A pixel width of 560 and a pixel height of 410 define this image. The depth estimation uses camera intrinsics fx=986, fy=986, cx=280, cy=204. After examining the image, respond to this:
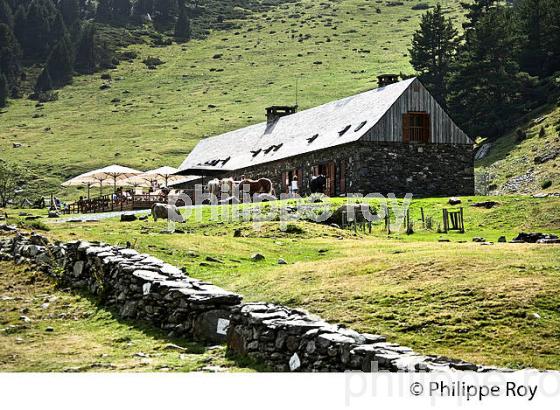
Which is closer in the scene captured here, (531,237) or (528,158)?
(531,237)

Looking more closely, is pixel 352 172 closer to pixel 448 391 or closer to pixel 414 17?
pixel 448 391

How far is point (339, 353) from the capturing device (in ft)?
48.7

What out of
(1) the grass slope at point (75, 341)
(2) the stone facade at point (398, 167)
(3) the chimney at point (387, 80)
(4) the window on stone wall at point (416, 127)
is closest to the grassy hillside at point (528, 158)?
(2) the stone facade at point (398, 167)

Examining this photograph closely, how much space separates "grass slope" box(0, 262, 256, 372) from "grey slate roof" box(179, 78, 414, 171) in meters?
38.5

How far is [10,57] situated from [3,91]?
2105 cm

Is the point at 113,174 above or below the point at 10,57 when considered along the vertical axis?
below

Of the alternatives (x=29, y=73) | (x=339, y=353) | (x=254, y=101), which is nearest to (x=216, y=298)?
Result: (x=339, y=353)

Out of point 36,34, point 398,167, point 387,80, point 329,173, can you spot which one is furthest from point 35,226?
point 36,34

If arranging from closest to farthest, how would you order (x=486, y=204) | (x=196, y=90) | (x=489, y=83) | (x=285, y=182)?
1. (x=486, y=204)
2. (x=285, y=182)
3. (x=489, y=83)
4. (x=196, y=90)

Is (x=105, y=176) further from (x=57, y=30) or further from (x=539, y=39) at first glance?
(x=57, y=30)

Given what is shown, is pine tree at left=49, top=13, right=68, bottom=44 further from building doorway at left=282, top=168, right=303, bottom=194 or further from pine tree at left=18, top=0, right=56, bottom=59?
building doorway at left=282, top=168, right=303, bottom=194

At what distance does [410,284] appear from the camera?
2055cm

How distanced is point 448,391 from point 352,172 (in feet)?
155

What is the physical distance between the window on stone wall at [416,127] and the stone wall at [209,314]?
126ft
